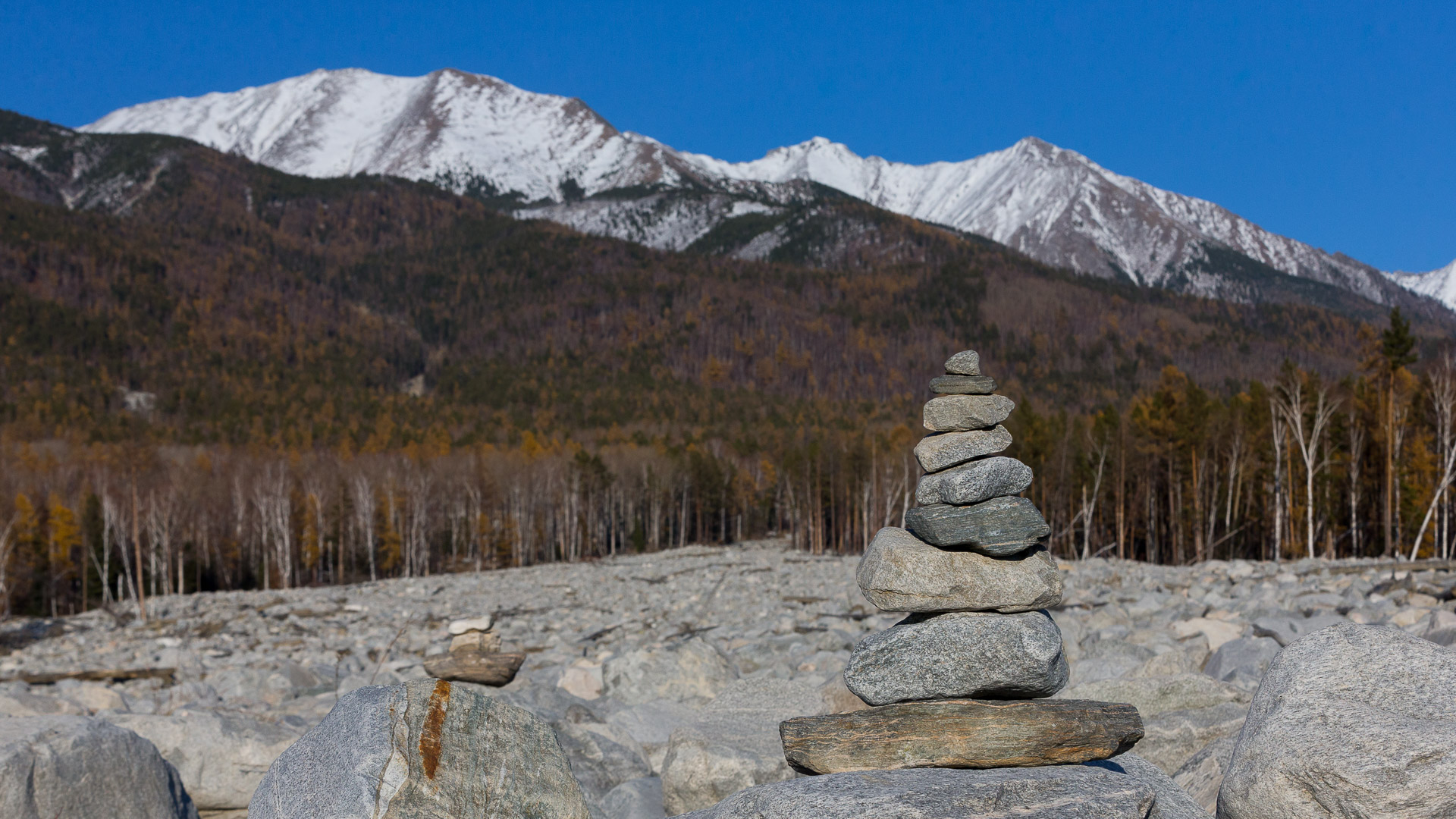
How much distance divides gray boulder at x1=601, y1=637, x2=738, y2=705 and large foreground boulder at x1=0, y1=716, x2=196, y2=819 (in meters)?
7.49

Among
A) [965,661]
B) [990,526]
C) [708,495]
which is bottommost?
[708,495]

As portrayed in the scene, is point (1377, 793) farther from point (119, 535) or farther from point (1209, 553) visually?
point (119, 535)

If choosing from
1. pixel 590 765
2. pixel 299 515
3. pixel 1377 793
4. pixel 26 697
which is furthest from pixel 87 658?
pixel 299 515

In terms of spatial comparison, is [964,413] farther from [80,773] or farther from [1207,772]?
[80,773]

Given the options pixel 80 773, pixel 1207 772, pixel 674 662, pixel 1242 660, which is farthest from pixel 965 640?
pixel 674 662

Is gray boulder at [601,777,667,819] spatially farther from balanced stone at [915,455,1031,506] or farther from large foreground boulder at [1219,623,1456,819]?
large foreground boulder at [1219,623,1456,819]

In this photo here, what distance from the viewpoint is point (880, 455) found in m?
88.6

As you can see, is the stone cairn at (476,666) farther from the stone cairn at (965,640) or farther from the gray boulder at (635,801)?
the stone cairn at (965,640)

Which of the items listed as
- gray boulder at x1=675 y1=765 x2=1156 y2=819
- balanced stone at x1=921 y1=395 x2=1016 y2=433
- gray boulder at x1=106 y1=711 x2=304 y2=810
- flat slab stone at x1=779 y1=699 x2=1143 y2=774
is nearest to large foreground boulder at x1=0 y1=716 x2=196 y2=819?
gray boulder at x1=106 y1=711 x2=304 y2=810

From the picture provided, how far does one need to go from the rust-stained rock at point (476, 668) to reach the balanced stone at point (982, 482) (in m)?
9.66

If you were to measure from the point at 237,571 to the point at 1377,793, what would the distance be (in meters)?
86.8

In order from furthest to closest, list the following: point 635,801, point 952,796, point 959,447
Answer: point 635,801 < point 959,447 < point 952,796

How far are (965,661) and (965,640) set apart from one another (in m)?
0.15

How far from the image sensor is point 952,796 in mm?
5668
